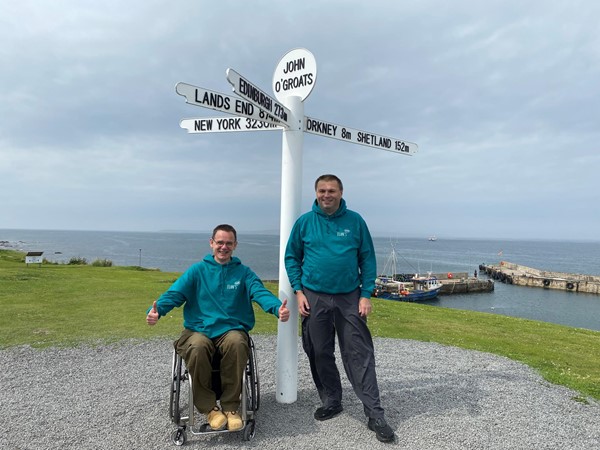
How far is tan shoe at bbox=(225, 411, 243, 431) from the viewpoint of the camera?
10.1ft

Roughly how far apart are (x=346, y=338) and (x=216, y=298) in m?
1.24

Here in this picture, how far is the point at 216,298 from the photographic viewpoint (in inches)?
137

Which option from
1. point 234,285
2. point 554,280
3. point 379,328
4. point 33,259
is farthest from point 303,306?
point 554,280

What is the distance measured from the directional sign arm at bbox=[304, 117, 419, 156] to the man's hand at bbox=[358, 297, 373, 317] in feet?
6.05

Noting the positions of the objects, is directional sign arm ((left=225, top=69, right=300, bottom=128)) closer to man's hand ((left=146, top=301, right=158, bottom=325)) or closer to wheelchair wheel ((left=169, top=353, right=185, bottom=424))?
man's hand ((left=146, top=301, right=158, bottom=325))

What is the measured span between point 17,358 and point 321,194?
4.97 metres

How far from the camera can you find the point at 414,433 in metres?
3.30

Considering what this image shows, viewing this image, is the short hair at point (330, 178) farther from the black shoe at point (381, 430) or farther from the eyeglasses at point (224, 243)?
the black shoe at point (381, 430)

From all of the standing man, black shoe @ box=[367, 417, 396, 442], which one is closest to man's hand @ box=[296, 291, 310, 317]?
the standing man

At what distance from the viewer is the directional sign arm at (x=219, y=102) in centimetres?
308

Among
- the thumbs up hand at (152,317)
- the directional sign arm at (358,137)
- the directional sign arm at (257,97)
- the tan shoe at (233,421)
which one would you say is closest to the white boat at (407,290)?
the directional sign arm at (358,137)

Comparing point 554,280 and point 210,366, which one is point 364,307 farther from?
point 554,280

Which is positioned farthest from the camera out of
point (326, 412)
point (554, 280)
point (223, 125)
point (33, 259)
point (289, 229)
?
point (554, 280)

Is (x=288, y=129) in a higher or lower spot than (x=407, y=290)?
higher
